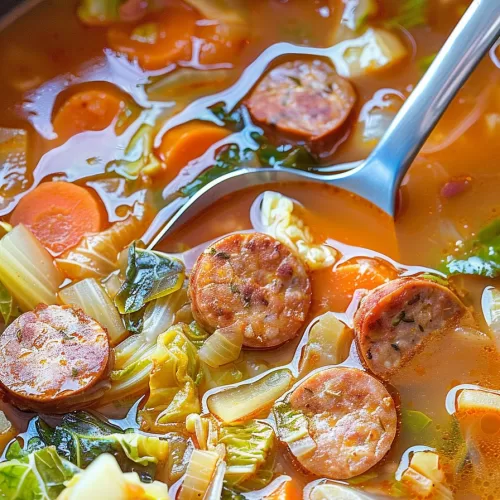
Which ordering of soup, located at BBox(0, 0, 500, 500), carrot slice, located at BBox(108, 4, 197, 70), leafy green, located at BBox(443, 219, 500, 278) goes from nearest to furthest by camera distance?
soup, located at BBox(0, 0, 500, 500) → leafy green, located at BBox(443, 219, 500, 278) → carrot slice, located at BBox(108, 4, 197, 70)

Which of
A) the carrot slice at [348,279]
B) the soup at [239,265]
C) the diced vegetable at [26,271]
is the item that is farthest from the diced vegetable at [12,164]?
the carrot slice at [348,279]

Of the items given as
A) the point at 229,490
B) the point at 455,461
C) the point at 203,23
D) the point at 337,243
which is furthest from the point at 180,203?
the point at 455,461

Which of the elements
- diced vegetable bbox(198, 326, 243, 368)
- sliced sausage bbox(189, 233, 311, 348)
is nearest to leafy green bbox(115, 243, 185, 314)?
sliced sausage bbox(189, 233, 311, 348)

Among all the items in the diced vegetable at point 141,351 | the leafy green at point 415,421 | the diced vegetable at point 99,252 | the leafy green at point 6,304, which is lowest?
the leafy green at point 415,421

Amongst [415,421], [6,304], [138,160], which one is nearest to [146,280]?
[6,304]

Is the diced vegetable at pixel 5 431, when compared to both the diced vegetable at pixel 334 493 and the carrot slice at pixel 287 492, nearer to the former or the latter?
the carrot slice at pixel 287 492

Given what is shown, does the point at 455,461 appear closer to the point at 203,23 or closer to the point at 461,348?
the point at 461,348

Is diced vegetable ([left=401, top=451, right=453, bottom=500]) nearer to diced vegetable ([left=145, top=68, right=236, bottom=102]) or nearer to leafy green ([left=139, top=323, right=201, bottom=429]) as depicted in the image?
leafy green ([left=139, top=323, right=201, bottom=429])
